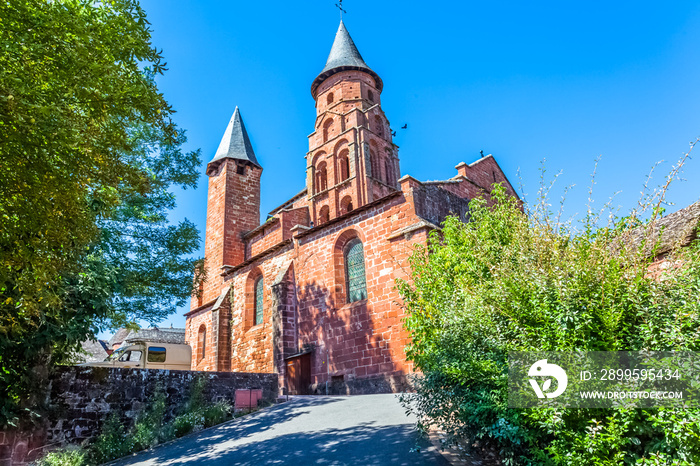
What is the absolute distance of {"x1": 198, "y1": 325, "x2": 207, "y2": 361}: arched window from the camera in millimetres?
25036

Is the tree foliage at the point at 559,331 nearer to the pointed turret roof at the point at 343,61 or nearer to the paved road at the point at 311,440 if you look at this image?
the paved road at the point at 311,440

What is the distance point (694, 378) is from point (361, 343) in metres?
11.0

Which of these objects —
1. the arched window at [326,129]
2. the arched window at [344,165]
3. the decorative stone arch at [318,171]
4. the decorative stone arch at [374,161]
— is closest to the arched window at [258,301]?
the decorative stone arch at [318,171]

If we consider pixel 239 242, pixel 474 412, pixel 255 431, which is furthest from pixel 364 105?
pixel 474 412

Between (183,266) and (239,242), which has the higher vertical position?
(239,242)

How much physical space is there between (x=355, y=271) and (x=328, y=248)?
1.47 metres

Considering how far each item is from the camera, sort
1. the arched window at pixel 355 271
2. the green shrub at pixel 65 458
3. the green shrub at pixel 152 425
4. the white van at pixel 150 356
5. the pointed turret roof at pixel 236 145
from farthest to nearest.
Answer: the pointed turret roof at pixel 236 145 < the white van at pixel 150 356 < the arched window at pixel 355 271 < the green shrub at pixel 152 425 < the green shrub at pixel 65 458

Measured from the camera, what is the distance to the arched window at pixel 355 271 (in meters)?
15.2

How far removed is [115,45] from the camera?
5.00 m

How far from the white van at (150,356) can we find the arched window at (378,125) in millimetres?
15892

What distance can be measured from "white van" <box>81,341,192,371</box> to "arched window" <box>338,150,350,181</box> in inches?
485

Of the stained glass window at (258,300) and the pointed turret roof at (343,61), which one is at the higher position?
the pointed turret roof at (343,61)

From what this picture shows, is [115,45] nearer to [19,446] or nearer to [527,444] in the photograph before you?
[527,444]

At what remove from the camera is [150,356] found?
17.5 metres
